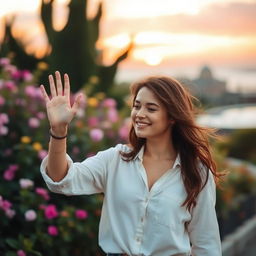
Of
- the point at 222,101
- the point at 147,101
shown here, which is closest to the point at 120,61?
the point at 147,101

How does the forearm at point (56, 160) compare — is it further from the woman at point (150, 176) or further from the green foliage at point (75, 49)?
the green foliage at point (75, 49)

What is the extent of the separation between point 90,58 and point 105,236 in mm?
6150

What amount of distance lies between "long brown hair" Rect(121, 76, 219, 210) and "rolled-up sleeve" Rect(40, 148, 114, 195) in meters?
0.11

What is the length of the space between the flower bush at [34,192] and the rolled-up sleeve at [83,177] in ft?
4.45

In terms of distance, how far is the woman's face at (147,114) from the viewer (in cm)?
252

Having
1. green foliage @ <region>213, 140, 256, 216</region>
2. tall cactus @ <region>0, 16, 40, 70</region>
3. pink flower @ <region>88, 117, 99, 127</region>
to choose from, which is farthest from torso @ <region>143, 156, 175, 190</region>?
tall cactus @ <region>0, 16, 40, 70</region>

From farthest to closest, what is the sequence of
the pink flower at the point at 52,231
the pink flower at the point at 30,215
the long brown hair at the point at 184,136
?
the pink flower at the point at 52,231 → the pink flower at the point at 30,215 → the long brown hair at the point at 184,136

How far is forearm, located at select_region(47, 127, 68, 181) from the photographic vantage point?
2373 millimetres

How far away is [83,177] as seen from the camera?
2514mm

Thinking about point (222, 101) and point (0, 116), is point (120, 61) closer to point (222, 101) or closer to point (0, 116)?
point (0, 116)

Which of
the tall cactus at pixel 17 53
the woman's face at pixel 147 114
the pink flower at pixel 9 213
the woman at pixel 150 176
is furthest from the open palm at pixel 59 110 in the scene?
the tall cactus at pixel 17 53

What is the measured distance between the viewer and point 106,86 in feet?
29.3

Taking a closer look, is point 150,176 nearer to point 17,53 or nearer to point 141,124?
point 141,124

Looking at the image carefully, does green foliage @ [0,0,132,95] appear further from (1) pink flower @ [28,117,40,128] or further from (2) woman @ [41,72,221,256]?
(2) woman @ [41,72,221,256]
